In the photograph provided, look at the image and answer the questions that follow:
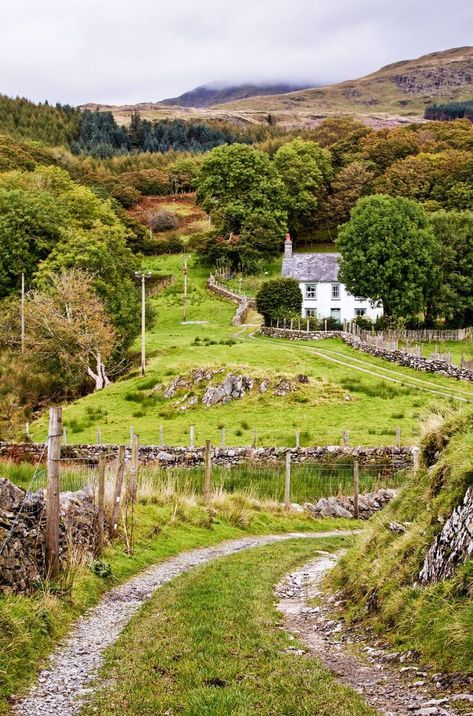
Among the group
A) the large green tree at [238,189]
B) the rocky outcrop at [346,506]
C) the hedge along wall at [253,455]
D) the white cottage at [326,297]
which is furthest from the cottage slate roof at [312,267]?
the rocky outcrop at [346,506]

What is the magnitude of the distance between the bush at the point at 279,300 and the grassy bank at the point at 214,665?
63833 mm

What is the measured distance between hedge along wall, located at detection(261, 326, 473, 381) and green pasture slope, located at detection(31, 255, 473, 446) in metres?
0.89

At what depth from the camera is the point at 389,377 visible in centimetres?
5403

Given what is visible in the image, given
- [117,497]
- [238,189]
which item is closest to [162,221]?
[238,189]

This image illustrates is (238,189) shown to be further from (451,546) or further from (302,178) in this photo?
(451,546)

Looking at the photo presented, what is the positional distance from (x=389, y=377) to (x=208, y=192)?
59.3 meters

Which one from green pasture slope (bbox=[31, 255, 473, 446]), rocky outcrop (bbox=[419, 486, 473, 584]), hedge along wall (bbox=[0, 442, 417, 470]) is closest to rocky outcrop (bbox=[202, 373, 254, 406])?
green pasture slope (bbox=[31, 255, 473, 446])

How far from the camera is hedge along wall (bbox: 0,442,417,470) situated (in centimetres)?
3381

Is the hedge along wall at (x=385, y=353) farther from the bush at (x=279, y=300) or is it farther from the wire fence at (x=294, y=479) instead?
the wire fence at (x=294, y=479)

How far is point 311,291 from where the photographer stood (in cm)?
8400

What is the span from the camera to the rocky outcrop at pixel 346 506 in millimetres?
28234

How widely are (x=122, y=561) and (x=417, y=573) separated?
795 cm

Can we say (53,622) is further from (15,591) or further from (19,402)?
(19,402)

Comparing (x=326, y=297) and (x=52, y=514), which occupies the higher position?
(x=52, y=514)
